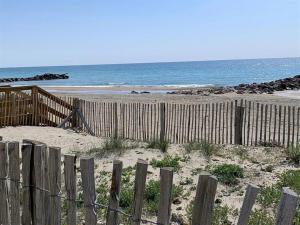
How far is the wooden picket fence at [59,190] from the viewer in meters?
2.80

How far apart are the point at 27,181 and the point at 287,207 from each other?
2021 mm

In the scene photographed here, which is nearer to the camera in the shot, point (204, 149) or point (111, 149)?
point (204, 149)

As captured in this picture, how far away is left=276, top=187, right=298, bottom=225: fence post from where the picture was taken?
2.44 meters

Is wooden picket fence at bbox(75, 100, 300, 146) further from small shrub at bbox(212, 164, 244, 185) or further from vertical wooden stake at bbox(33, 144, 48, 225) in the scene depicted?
vertical wooden stake at bbox(33, 144, 48, 225)

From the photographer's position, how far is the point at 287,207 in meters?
2.47

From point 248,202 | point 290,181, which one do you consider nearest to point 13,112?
point 290,181

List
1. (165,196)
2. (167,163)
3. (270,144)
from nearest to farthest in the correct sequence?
(165,196), (167,163), (270,144)

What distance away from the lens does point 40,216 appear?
350 cm

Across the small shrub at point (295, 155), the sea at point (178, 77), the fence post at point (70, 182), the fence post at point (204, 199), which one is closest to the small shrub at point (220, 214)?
the fence post at point (70, 182)

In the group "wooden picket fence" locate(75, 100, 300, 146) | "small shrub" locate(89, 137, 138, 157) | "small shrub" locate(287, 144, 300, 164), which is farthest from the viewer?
"wooden picket fence" locate(75, 100, 300, 146)

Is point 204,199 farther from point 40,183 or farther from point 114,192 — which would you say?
point 40,183

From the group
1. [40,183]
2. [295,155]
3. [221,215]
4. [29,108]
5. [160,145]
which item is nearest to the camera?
[40,183]

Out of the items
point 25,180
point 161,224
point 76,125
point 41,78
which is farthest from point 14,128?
point 41,78

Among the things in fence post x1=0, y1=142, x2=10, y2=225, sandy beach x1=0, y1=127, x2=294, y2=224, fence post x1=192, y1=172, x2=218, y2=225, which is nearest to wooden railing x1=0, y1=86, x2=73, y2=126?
sandy beach x1=0, y1=127, x2=294, y2=224
